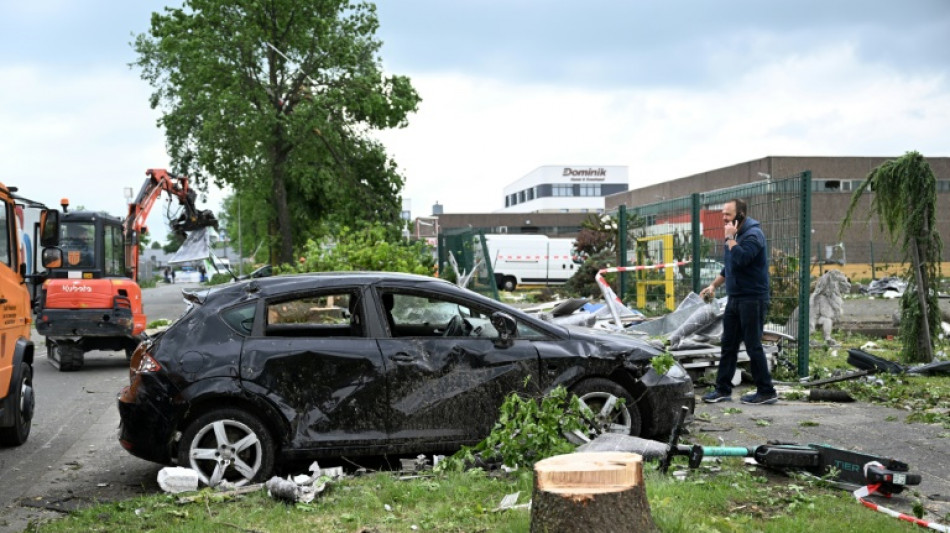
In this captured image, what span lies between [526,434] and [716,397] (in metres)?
4.21

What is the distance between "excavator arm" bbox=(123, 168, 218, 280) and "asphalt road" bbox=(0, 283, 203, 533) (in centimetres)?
716

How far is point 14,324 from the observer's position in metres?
9.17

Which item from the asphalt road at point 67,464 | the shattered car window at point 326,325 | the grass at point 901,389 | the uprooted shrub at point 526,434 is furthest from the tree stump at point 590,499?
the grass at point 901,389

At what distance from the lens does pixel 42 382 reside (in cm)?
1446

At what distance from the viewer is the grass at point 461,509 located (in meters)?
Result: 5.35

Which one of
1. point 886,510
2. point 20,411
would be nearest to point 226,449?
point 20,411

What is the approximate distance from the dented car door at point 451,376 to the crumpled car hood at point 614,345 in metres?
0.47

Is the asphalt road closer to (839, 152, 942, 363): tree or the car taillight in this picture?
the car taillight

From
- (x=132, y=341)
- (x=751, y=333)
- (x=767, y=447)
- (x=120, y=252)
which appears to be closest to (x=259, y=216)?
(x=120, y=252)

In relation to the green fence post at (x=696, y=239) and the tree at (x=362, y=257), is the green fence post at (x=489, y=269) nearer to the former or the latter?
the tree at (x=362, y=257)

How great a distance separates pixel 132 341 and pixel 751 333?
35.2ft

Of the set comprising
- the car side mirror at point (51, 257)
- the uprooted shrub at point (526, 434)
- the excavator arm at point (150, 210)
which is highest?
the excavator arm at point (150, 210)

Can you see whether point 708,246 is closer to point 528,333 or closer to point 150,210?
point 528,333

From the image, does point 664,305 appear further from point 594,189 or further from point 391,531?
point 594,189
